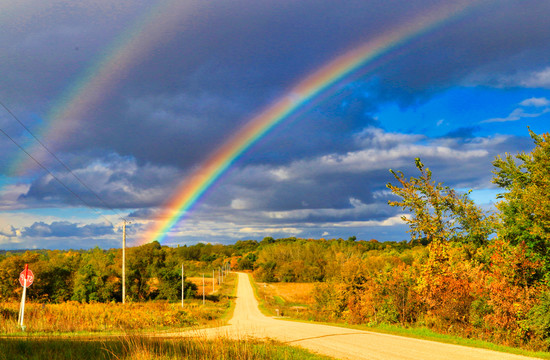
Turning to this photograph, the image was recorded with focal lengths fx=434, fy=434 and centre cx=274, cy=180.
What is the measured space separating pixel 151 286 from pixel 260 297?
21.9m

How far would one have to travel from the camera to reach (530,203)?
22.0m

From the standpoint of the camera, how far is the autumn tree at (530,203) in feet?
71.4

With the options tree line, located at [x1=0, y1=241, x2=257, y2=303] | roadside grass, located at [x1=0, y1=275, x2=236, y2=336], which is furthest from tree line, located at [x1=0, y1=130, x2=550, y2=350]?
tree line, located at [x1=0, y1=241, x2=257, y2=303]

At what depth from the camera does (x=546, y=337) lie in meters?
20.6

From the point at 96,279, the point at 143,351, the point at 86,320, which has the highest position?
the point at 143,351

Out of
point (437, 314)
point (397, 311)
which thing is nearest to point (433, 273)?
point (437, 314)

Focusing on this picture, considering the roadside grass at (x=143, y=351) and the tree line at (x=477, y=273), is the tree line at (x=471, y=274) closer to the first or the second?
the tree line at (x=477, y=273)

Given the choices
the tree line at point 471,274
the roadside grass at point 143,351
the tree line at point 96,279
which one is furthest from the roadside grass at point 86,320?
the tree line at point 96,279

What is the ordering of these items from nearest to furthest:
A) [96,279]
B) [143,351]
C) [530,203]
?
1. [143,351]
2. [530,203]
3. [96,279]

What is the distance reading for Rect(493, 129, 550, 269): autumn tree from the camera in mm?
21766

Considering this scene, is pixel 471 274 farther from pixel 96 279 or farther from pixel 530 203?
pixel 96 279

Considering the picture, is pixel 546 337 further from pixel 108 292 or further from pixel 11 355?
pixel 108 292

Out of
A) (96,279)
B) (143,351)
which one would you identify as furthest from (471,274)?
(96,279)

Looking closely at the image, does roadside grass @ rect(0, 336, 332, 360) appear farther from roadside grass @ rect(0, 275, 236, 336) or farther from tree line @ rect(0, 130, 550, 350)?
tree line @ rect(0, 130, 550, 350)
